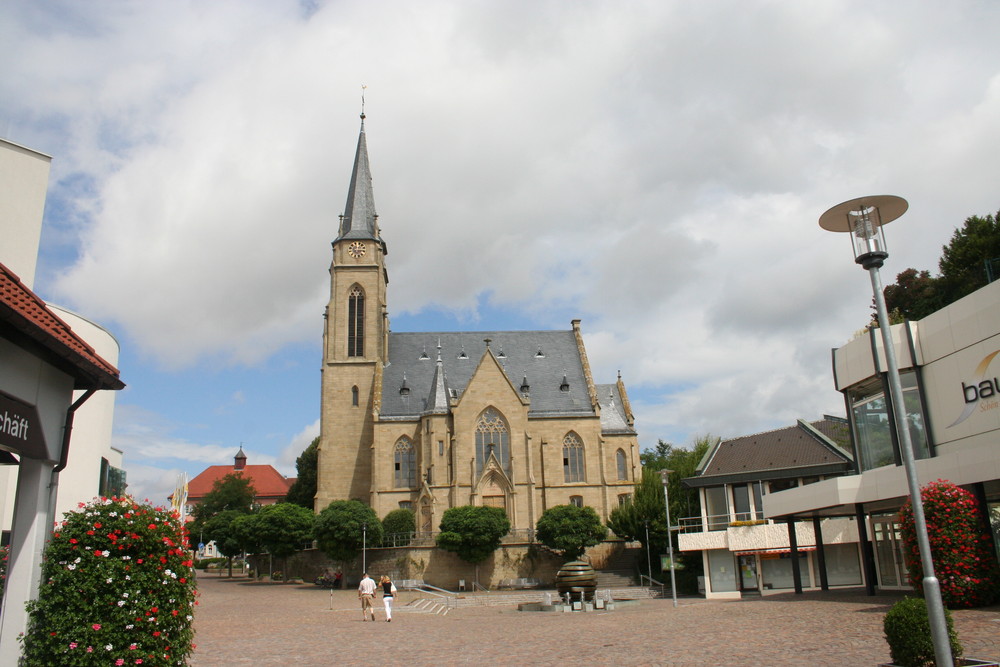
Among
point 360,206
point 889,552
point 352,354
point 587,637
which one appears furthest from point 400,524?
point 587,637

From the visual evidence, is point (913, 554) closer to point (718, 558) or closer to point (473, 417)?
point (718, 558)

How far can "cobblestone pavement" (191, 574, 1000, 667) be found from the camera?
1412cm

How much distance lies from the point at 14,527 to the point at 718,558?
1333 inches

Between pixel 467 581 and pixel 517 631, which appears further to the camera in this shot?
pixel 467 581

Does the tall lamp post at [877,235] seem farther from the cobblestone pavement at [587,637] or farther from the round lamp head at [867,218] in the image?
the cobblestone pavement at [587,637]

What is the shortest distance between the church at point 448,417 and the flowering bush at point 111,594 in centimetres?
4471

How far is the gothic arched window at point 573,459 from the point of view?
2308 inches

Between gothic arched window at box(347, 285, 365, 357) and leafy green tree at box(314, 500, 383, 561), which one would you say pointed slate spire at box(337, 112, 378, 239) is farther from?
leafy green tree at box(314, 500, 383, 561)

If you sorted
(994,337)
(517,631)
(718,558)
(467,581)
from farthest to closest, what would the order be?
(467,581), (718,558), (517,631), (994,337)

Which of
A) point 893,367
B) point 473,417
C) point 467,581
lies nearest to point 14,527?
point 893,367

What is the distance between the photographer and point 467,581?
48.9 meters

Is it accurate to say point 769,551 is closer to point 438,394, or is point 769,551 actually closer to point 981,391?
point 981,391

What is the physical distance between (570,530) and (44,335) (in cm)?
4148

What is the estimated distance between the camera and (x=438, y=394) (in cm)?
5825
